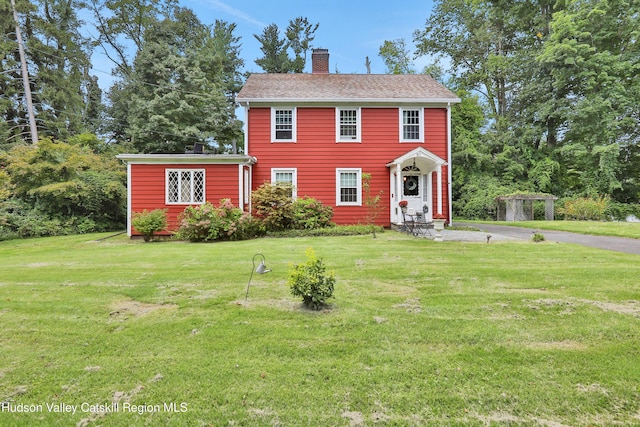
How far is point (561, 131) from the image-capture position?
21031mm

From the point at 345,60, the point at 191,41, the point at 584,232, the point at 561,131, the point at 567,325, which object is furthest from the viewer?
the point at 345,60

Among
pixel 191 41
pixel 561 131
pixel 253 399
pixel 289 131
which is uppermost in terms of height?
pixel 191 41

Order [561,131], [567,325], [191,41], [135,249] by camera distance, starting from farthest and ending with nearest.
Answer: [191,41] < [561,131] < [135,249] < [567,325]

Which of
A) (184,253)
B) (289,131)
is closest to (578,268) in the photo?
(184,253)

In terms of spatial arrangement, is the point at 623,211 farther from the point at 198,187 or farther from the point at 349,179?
the point at 198,187

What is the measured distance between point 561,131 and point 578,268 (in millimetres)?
19761

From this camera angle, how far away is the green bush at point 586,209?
16359mm

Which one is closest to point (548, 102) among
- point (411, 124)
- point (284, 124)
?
point (411, 124)

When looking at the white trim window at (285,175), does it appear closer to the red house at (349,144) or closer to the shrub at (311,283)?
the red house at (349,144)

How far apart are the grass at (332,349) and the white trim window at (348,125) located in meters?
9.27

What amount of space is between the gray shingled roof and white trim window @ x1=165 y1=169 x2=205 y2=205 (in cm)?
365

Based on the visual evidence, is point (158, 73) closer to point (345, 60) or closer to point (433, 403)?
point (345, 60)

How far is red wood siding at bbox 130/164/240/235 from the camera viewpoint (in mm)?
11930

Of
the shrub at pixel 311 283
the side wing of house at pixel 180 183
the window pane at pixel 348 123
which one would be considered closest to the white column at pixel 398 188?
the window pane at pixel 348 123
